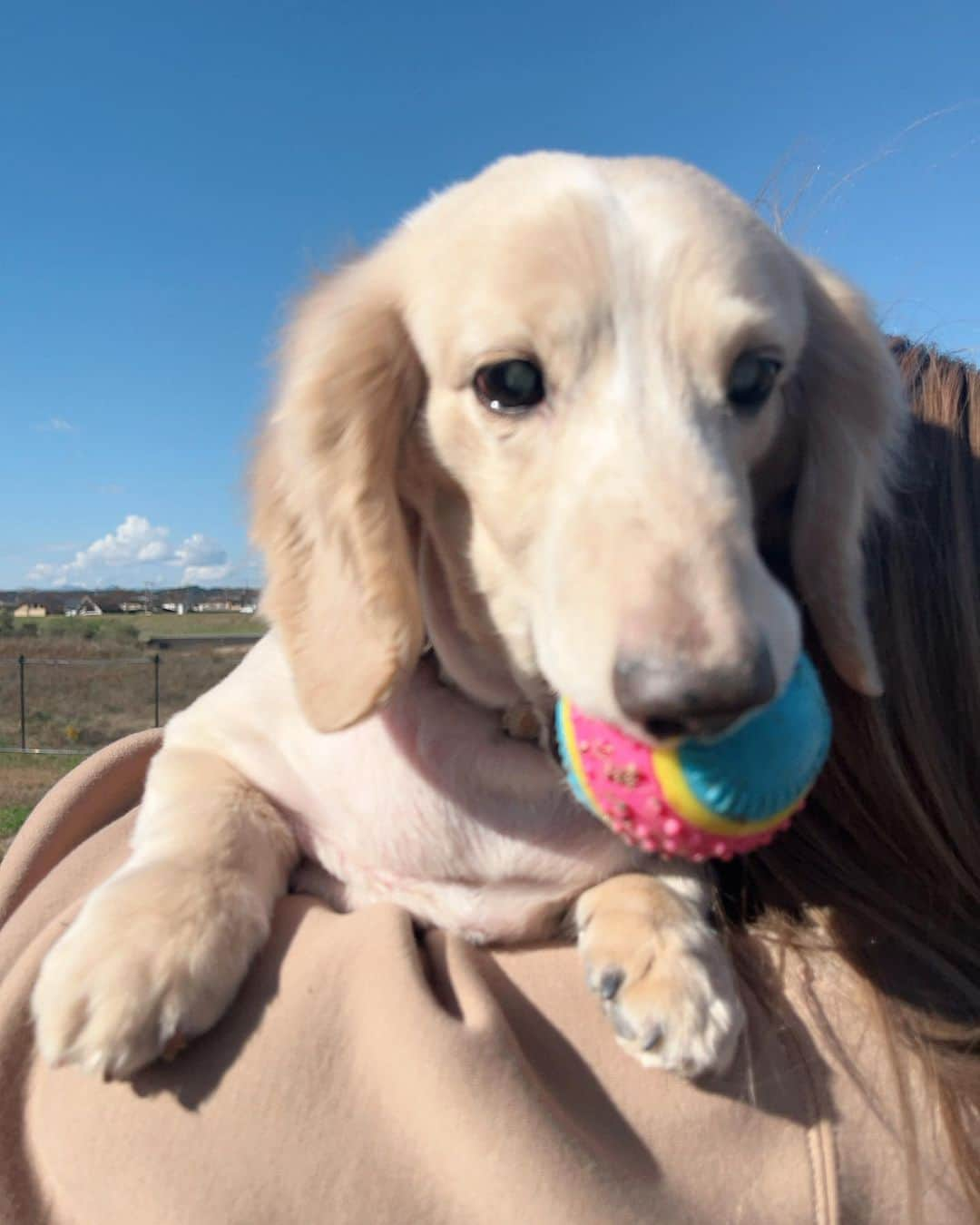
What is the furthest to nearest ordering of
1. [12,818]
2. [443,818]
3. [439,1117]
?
[12,818], [443,818], [439,1117]

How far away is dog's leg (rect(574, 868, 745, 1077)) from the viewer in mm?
1581

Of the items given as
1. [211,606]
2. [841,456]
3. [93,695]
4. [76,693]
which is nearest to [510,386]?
[841,456]

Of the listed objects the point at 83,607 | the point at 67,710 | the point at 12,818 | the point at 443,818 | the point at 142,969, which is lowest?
the point at 83,607

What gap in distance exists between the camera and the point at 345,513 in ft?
6.81

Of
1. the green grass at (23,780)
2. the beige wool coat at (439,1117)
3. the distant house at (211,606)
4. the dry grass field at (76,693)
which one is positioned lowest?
the distant house at (211,606)

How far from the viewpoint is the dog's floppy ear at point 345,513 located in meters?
1.99

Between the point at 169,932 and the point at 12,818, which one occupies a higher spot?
the point at 169,932

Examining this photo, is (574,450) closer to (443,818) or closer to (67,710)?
(443,818)

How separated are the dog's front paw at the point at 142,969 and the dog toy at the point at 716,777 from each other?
24.3 inches

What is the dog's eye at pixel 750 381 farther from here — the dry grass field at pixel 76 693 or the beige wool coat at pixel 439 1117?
the dry grass field at pixel 76 693

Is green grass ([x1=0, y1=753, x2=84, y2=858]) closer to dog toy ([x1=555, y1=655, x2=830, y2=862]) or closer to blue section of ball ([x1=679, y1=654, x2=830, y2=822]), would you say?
dog toy ([x1=555, y1=655, x2=830, y2=862])

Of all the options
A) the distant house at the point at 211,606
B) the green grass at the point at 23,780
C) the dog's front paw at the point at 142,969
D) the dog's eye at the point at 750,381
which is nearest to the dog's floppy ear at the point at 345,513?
the dog's front paw at the point at 142,969

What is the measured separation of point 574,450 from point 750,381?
0.37 m

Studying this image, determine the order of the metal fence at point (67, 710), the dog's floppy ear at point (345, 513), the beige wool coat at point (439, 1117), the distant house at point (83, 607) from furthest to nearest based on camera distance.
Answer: the distant house at point (83, 607), the metal fence at point (67, 710), the dog's floppy ear at point (345, 513), the beige wool coat at point (439, 1117)
